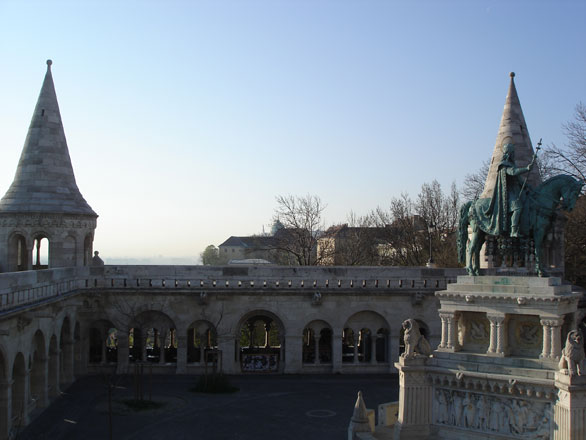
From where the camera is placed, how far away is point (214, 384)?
77.7 ft

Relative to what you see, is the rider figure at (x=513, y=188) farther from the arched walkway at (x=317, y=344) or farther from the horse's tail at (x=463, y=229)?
the arched walkway at (x=317, y=344)

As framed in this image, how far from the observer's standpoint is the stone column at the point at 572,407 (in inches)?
514

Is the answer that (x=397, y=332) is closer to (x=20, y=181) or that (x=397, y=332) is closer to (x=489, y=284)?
(x=489, y=284)

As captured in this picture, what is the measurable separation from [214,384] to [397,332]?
812cm

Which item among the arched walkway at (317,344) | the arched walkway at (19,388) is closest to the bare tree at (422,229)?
the arched walkway at (317,344)

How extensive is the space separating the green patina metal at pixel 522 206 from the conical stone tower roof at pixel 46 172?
53.5 ft

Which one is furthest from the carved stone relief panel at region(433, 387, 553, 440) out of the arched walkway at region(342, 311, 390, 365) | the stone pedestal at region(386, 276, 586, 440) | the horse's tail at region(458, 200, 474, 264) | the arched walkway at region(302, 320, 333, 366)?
the arched walkway at region(302, 320, 333, 366)

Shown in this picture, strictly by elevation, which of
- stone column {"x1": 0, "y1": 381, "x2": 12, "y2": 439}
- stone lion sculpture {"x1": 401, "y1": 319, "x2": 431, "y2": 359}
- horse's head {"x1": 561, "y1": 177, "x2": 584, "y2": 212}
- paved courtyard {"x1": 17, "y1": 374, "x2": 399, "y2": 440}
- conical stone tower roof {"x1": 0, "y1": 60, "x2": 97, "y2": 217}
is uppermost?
conical stone tower roof {"x1": 0, "y1": 60, "x2": 97, "y2": 217}

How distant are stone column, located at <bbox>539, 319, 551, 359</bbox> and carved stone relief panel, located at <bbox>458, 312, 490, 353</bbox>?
135 cm

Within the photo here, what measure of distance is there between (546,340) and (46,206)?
18.5 metres

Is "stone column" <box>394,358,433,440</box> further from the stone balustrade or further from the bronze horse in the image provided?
the stone balustrade

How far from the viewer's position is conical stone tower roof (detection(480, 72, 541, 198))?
27.6 meters

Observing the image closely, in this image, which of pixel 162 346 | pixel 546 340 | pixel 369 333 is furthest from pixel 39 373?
pixel 546 340

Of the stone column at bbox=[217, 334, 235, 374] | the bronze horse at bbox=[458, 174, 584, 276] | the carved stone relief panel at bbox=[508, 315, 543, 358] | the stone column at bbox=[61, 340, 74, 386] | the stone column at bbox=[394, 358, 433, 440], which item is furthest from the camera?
the stone column at bbox=[217, 334, 235, 374]
